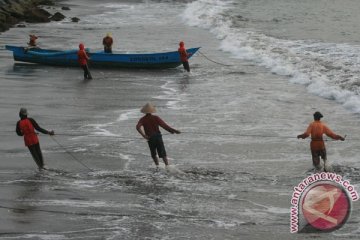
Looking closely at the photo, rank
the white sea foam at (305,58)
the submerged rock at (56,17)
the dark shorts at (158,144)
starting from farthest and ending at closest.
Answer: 1. the submerged rock at (56,17)
2. the white sea foam at (305,58)
3. the dark shorts at (158,144)

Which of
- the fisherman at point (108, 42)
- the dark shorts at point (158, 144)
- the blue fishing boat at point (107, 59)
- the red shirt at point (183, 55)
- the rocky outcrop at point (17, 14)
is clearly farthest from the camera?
the rocky outcrop at point (17, 14)

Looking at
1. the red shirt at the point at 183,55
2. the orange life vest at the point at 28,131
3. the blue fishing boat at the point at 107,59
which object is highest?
the red shirt at the point at 183,55

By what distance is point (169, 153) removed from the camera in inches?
674

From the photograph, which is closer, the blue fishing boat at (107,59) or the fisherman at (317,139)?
the fisherman at (317,139)

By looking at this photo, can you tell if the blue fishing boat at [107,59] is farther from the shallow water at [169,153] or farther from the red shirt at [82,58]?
the red shirt at [82,58]

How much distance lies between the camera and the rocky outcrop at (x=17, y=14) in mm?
44031

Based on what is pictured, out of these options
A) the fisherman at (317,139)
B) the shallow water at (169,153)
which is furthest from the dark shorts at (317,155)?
the shallow water at (169,153)

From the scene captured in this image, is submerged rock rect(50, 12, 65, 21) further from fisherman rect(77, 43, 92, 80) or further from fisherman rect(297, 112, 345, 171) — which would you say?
fisherman rect(297, 112, 345, 171)

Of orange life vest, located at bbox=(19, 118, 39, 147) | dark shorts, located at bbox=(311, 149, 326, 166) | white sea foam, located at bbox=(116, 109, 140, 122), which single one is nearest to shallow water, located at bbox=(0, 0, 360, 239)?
white sea foam, located at bbox=(116, 109, 140, 122)

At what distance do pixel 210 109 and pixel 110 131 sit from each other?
13.8ft

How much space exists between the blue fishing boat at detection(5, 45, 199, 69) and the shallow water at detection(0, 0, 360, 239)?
0.40 m

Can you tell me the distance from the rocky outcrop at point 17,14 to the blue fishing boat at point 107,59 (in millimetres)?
11673

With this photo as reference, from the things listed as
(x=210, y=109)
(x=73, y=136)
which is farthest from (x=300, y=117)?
(x=73, y=136)

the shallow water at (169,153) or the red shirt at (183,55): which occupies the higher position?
the red shirt at (183,55)
